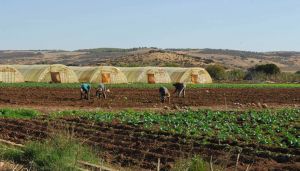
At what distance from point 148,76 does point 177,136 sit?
39889 mm

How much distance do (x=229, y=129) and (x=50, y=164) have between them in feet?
26.7

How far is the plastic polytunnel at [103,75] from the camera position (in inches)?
2013

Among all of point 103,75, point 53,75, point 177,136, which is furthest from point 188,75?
point 177,136

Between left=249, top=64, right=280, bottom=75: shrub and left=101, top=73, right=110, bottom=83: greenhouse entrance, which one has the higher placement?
left=101, top=73, right=110, bottom=83: greenhouse entrance

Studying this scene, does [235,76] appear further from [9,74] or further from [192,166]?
[192,166]

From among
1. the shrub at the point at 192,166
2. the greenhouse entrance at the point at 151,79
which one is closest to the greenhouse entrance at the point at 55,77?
the greenhouse entrance at the point at 151,79

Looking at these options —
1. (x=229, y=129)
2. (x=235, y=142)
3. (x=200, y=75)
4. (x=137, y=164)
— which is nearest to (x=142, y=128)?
(x=229, y=129)

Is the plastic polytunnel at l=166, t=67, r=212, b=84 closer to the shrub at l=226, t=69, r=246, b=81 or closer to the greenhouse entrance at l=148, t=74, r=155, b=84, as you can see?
the greenhouse entrance at l=148, t=74, r=155, b=84

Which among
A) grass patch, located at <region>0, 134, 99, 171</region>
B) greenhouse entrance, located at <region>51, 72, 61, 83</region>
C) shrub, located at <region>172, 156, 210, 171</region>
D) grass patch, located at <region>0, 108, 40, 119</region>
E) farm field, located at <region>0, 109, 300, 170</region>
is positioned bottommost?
greenhouse entrance, located at <region>51, 72, 61, 83</region>

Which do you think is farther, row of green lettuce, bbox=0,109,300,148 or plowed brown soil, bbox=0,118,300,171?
row of green lettuce, bbox=0,109,300,148

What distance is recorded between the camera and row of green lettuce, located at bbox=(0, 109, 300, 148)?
1449cm

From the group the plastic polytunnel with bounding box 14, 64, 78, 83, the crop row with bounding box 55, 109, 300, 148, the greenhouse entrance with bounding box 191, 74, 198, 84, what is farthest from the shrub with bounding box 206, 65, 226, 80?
the crop row with bounding box 55, 109, 300, 148

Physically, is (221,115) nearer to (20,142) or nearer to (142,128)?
(142,128)

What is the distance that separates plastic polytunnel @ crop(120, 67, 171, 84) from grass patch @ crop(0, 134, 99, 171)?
143 ft
